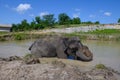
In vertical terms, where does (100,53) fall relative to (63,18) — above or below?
below

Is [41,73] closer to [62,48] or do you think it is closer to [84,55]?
[84,55]

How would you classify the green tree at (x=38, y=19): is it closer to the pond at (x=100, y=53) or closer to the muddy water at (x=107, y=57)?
the pond at (x=100, y=53)

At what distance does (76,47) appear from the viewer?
16.7m

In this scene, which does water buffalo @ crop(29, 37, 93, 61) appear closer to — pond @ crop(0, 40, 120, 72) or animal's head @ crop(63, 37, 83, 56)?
animal's head @ crop(63, 37, 83, 56)

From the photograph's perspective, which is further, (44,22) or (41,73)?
(44,22)

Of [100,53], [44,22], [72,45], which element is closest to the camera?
[72,45]

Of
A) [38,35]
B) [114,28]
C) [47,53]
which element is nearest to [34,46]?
[47,53]

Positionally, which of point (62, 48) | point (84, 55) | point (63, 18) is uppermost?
point (63, 18)

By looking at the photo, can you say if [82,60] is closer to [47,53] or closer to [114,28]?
[47,53]

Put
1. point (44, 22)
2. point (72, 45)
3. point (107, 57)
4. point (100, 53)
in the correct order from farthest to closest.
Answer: point (44, 22)
point (100, 53)
point (107, 57)
point (72, 45)

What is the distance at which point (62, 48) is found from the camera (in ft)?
57.2

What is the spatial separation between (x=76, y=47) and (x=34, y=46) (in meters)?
3.60

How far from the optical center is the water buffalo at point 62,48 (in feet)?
53.2

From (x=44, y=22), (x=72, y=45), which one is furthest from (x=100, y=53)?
(x=44, y=22)
